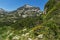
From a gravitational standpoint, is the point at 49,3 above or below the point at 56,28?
above

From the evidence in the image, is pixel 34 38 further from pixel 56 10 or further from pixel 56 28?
pixel 56 10

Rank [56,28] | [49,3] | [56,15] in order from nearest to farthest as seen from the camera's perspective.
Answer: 1. [56,28]
2. [56,15]
3. [49,3]

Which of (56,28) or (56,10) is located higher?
(56,10)

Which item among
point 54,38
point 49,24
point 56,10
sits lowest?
point 54,38

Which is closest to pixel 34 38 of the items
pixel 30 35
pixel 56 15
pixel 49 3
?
pixel 30 35

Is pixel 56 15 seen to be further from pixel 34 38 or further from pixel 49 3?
pixel 49 3

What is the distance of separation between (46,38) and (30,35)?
604cm

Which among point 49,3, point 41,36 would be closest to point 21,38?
point 41,36

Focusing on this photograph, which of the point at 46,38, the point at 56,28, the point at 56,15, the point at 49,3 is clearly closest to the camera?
the point at 46,38

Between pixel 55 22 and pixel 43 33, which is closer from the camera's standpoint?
pixel 43 33

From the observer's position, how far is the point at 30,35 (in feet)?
198

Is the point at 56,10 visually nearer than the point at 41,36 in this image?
No

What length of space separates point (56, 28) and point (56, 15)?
20.9 ft

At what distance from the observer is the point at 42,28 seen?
59875mm
